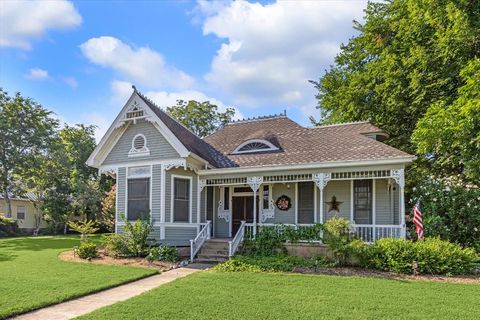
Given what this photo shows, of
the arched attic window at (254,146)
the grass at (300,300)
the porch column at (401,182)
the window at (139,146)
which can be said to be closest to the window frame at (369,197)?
the porch column at (401,182)

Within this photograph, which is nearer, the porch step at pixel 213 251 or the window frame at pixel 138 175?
the porch step at pixel 213 251

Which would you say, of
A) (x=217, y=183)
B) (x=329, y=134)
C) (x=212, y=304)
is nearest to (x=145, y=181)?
(x=217, y=183)

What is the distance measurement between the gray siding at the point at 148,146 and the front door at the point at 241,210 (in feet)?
11.3

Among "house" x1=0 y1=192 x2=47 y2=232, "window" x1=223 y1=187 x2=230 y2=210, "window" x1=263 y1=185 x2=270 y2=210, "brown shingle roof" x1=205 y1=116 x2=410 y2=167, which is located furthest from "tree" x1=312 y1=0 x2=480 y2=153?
"house" x1=0 y1=192 x2=47 y2=232

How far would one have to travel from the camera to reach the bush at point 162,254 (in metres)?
14.0

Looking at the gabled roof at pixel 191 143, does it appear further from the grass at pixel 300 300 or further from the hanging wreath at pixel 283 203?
the grass at pixel 300 300

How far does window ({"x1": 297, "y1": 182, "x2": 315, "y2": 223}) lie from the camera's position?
15.9m

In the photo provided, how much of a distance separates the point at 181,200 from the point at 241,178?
245cm

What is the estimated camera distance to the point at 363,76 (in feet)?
66.5

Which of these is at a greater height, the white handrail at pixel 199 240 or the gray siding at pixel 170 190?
the gray siding at pixel 170 190

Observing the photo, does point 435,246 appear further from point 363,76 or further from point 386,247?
point 363,76

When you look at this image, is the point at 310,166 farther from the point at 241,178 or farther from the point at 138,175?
the point at 138,175

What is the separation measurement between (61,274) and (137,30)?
7015 mm

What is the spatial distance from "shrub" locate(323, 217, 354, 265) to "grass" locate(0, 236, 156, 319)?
5.40 m
